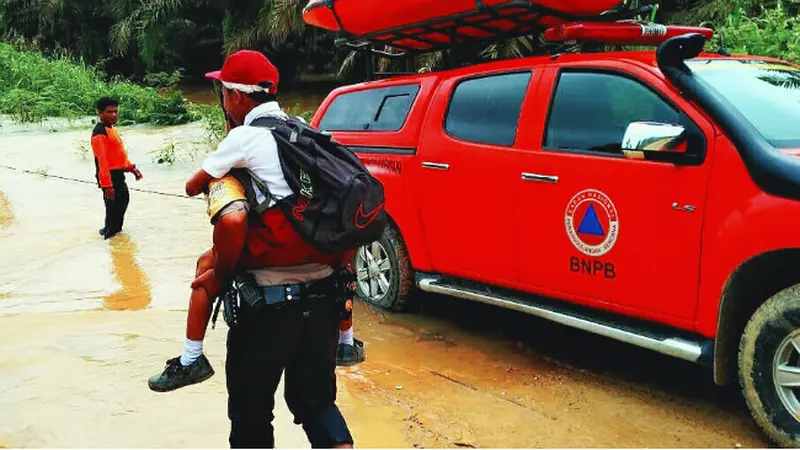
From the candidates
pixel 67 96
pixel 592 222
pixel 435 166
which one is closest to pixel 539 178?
pixel 592 222

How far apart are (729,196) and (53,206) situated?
364 inches

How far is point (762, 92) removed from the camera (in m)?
4.13

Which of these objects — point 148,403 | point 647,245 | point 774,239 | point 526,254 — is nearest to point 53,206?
point 148,403

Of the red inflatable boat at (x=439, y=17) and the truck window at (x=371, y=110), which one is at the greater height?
the red inflatable boat at (x=439, y=17)

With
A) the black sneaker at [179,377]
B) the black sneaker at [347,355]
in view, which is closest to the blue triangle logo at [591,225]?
the black sneaker at [347,355]

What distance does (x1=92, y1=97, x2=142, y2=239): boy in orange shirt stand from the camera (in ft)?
28.4

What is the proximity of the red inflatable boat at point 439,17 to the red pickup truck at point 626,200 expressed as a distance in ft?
1.13

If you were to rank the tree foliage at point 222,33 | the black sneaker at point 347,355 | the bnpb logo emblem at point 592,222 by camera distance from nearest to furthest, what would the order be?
the black sneaker at point 347,355 < the bnpb logo emblem at point 592,222 < the tree foliage at point 222,33

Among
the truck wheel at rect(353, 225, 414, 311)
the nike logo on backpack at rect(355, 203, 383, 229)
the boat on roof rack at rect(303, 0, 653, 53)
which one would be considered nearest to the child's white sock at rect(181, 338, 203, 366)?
the nike logo on backpack at rect(355, 203, 383, 229)

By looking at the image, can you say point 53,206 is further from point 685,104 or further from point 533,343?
point 685,104

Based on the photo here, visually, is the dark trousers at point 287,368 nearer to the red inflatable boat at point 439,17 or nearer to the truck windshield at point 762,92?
the truck windshield at point 762,92

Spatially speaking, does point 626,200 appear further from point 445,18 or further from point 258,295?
point 258,295

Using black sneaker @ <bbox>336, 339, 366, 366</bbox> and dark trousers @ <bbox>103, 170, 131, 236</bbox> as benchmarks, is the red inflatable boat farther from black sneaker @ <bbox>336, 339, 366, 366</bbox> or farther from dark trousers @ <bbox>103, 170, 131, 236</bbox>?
dark trousers @ <bbox>103, 170, 131, 236</bbox>

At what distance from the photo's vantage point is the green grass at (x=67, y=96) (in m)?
18.1
